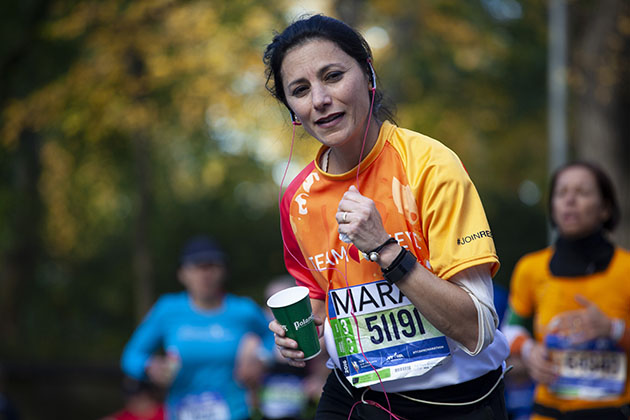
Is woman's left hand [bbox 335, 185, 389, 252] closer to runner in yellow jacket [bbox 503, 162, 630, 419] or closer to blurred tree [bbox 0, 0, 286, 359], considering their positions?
runner in yellow jacket [bbox 503, 162, 630, 419]

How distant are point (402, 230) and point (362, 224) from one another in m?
0.24

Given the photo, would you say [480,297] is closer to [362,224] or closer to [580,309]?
[362,224]

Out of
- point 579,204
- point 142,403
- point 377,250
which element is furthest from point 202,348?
point 377,250

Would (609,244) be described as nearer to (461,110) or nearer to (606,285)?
(606,285)

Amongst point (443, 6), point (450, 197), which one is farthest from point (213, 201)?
point (450, 197)

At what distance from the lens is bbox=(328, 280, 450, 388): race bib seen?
257 centimetres

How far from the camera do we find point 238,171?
68.1ft

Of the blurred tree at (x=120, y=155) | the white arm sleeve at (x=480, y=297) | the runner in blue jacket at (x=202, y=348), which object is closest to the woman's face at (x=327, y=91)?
the white arm sleeve at (x=480, y=297)

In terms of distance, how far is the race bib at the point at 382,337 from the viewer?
257 cm

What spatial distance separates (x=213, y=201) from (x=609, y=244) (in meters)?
16.6

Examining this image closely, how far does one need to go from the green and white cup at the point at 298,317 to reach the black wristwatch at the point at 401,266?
1.21 ft

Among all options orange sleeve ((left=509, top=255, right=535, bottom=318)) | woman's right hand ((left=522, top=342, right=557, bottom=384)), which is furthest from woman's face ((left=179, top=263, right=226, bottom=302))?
woman's right hand ((left=522, top=342, right=557, bottom=384))

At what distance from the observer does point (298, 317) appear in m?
2.64

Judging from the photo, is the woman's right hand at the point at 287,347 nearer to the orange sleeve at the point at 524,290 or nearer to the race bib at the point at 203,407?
the orange sleeve at the point at 524,290
